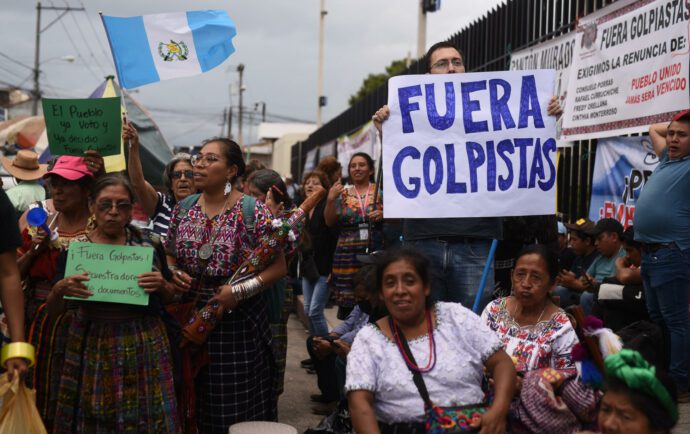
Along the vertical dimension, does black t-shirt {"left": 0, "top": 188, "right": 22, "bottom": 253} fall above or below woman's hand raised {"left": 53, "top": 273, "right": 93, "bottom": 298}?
above

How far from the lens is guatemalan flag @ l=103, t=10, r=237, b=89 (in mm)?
5945

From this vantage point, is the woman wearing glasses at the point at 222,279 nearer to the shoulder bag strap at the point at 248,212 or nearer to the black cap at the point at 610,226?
the shoulder bag strap at the point at 248,212

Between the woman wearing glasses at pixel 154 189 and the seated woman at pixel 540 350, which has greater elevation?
the woman wearing glasses at pixel 154 189

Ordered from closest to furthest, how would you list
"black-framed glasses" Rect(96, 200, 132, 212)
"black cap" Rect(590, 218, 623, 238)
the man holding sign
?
"black-framed glasses" Rect(96, 200, 132, 212) < the man holding sign < "black cap" Rect(590, 218, 623, 238)

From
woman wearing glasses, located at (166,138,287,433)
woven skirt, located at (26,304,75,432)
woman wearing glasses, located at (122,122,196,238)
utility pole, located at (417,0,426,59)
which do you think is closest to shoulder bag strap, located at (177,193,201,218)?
woman wearing glasses, located at (166,138,287,433)

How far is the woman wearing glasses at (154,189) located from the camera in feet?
17.4

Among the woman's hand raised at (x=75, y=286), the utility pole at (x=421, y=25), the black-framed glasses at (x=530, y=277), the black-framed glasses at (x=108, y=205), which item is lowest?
the woman's hand raised at (x=75, y=286)

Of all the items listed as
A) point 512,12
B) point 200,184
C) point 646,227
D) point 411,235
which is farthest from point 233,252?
point 512,12

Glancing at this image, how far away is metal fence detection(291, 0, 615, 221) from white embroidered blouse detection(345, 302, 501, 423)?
483 cm

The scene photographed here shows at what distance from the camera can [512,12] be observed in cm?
995

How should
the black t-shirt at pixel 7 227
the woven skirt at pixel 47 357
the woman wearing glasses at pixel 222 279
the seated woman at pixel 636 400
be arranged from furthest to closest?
the woman wearing glasses at pixel 222 279
the woven skirt at pixel 47 357
the black t-shirt at pixel 7 227
the seated woman at pixel 636 400

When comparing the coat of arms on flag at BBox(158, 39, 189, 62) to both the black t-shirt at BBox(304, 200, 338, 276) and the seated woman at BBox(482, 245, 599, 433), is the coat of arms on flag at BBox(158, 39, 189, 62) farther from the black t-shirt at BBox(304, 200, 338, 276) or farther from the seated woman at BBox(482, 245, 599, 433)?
the seated woman at BBox(482, 245, 599, 433)

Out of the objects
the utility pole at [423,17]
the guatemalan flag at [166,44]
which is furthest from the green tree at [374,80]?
the guatemalan flag at [166,44]

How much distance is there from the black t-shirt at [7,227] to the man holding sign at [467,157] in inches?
80.9
